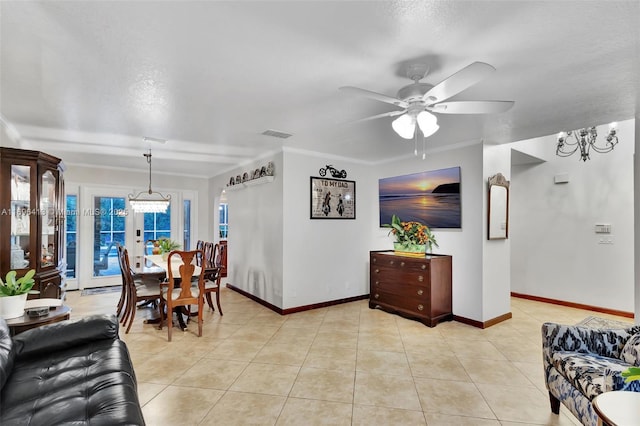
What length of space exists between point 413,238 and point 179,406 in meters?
3.33

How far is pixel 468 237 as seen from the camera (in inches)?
160

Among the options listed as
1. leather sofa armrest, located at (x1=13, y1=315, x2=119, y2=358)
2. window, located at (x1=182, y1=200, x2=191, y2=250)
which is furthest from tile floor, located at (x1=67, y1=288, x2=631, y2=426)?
window, located at (x1=182, y1=200, x2=191, y2=250)

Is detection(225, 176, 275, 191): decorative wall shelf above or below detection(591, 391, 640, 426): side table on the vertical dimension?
above

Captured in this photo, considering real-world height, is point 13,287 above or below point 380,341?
above

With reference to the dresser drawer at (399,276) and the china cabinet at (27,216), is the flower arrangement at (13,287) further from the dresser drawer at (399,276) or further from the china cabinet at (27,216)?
the dresser drawer at (399,276)

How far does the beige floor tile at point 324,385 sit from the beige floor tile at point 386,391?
7 centimetres

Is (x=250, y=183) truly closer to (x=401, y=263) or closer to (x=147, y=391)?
(x=401, y=263)

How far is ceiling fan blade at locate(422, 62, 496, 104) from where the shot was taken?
150 cm

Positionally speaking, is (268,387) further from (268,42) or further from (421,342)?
(268,42)

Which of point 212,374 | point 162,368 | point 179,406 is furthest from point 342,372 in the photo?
point 162,368

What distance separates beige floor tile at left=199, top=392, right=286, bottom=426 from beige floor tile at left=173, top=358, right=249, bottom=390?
20 cm

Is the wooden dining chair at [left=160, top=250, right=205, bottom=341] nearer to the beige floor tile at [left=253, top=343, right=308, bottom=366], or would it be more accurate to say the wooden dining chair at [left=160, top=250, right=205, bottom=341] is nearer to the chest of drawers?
the beige floor tile at [left=253, top=343, right=308, bottom=366]

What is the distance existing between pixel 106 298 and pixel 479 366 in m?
5.49

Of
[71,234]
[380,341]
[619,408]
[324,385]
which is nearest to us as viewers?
[619,408]
